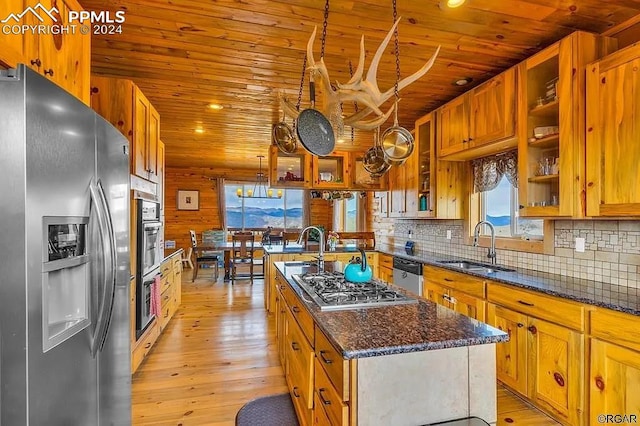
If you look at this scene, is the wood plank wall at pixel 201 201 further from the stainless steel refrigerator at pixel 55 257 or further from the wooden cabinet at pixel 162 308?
the stainless steel refrigerator at pixel 55 257

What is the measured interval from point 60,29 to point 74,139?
2.47 ft

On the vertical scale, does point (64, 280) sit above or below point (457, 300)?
above

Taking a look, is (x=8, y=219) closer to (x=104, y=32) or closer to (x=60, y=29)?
(x=60, y=29)

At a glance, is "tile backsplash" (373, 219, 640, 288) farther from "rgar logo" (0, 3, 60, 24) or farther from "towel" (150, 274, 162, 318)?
"rgar logo" (0, 3, 60, 24)

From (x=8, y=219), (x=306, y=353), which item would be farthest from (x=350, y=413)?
(x=8, y=219)

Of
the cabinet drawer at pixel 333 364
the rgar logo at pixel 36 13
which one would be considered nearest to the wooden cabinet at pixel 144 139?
the rgar logo at pixel 36 13

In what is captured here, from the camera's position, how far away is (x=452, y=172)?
148 inches

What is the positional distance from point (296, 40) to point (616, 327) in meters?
2.56

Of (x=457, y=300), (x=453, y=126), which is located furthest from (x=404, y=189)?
(x=457, y=300)

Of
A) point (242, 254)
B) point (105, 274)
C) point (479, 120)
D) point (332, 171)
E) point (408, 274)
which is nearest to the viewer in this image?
point (105, 274)

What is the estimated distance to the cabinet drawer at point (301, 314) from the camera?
1.66 m

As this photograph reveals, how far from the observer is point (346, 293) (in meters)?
1.83

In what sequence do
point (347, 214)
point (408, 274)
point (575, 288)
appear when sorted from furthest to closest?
point (347, 214) → point (408, 274) → point (575, 288)

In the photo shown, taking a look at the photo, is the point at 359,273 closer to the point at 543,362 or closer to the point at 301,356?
the point at 301,356
